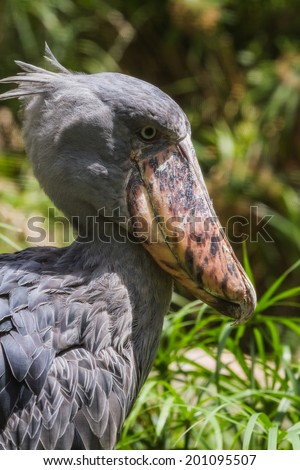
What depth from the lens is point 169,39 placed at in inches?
219

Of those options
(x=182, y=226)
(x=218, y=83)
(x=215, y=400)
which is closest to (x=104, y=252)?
(x=182, y=226)

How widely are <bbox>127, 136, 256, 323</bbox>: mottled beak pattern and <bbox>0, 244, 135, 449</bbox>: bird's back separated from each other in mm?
151

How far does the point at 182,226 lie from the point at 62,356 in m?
0.41

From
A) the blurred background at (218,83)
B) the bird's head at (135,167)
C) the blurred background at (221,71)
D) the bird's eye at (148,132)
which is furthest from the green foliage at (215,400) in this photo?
the blurred background at (221,71)

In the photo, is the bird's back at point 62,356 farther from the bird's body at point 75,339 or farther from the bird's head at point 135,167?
the bird's head at point 135,167

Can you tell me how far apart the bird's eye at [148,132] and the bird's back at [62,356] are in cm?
34

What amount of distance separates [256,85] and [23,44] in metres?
1.41

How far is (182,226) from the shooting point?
2.02 m

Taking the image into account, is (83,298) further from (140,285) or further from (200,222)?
(200,222)

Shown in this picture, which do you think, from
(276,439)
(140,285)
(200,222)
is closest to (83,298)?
(140,285)

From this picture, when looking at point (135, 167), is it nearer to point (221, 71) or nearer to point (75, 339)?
point (75, 339)

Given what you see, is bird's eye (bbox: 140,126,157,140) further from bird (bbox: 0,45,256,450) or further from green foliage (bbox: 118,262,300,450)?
green foliage (bbox: 118,262,300,450)

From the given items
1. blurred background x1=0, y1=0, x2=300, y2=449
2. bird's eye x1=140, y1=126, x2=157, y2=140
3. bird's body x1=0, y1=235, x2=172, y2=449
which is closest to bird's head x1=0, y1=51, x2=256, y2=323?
bird's eye x1=140, y1=126, x2=157, y2=140

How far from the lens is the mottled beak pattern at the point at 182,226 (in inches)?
79.4
